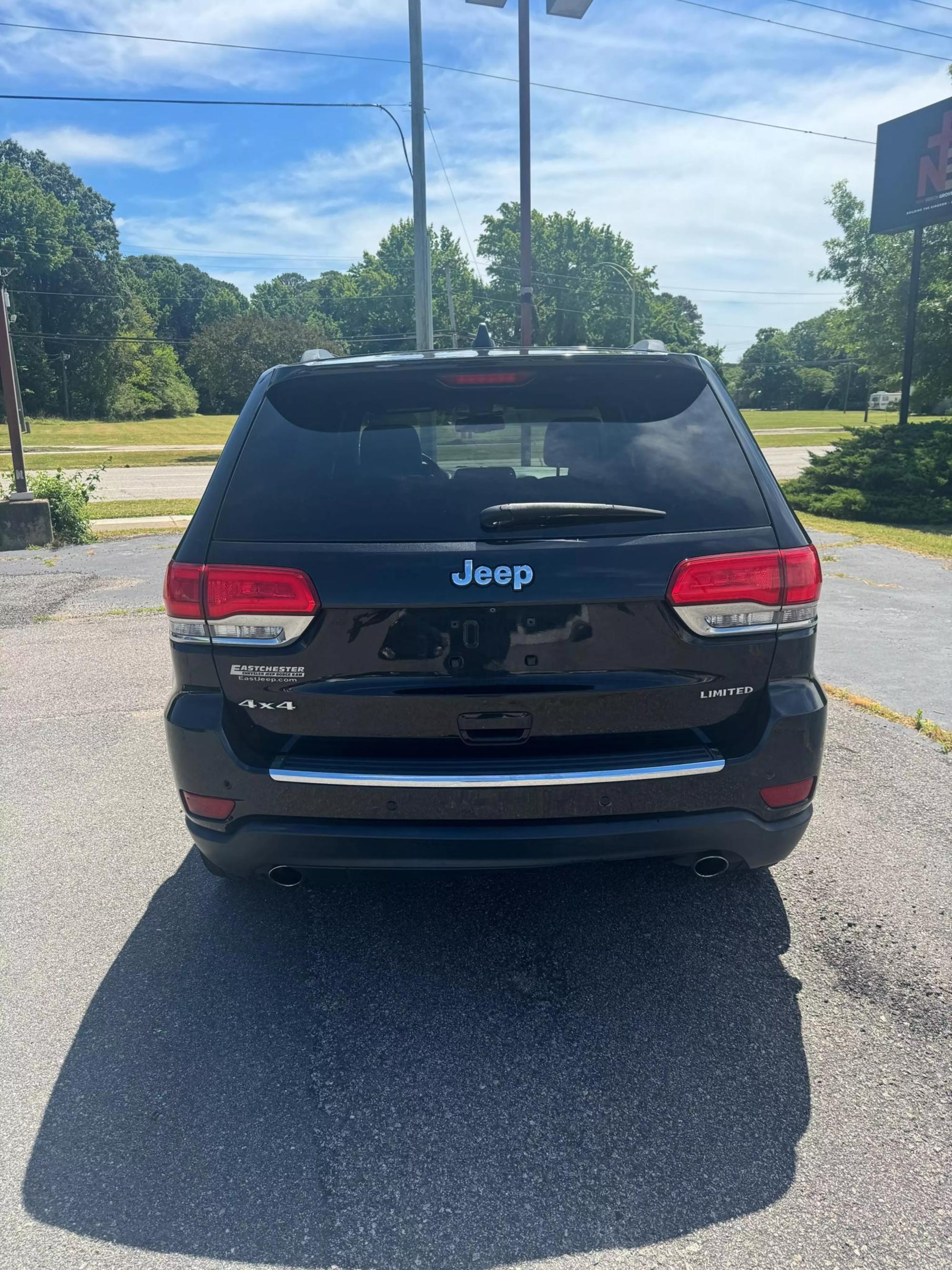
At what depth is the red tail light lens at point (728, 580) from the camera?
246cm

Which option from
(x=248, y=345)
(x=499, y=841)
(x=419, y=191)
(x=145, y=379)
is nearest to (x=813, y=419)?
(x=248, y=345)

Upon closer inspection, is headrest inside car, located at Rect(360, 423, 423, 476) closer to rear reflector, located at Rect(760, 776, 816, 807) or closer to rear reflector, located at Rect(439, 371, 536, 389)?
rear reflector, located at Rect(439, 371, 536, 389)

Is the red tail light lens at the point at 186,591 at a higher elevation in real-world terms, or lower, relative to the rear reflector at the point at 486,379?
lower

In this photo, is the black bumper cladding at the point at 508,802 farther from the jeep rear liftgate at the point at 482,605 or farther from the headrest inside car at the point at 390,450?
Answer: the headrest inside car at the point at 390,450

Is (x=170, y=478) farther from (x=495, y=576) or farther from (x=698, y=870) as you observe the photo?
(x=698, y=870)

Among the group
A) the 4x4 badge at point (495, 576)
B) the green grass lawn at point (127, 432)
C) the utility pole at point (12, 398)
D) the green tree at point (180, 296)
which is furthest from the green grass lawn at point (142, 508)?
the green tree at point (180, 296)

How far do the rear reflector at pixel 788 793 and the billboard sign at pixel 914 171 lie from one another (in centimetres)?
1726

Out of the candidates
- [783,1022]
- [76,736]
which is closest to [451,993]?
[783,1022]

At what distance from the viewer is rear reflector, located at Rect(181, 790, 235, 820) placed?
2.59 meters

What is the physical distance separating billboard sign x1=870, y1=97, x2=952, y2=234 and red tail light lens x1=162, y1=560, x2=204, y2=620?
58.5 ft

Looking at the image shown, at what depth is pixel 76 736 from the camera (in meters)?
5.15

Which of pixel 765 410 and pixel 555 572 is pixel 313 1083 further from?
pixel 765 410

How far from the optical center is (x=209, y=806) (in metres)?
2.62

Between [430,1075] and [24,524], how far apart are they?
11496 mm
